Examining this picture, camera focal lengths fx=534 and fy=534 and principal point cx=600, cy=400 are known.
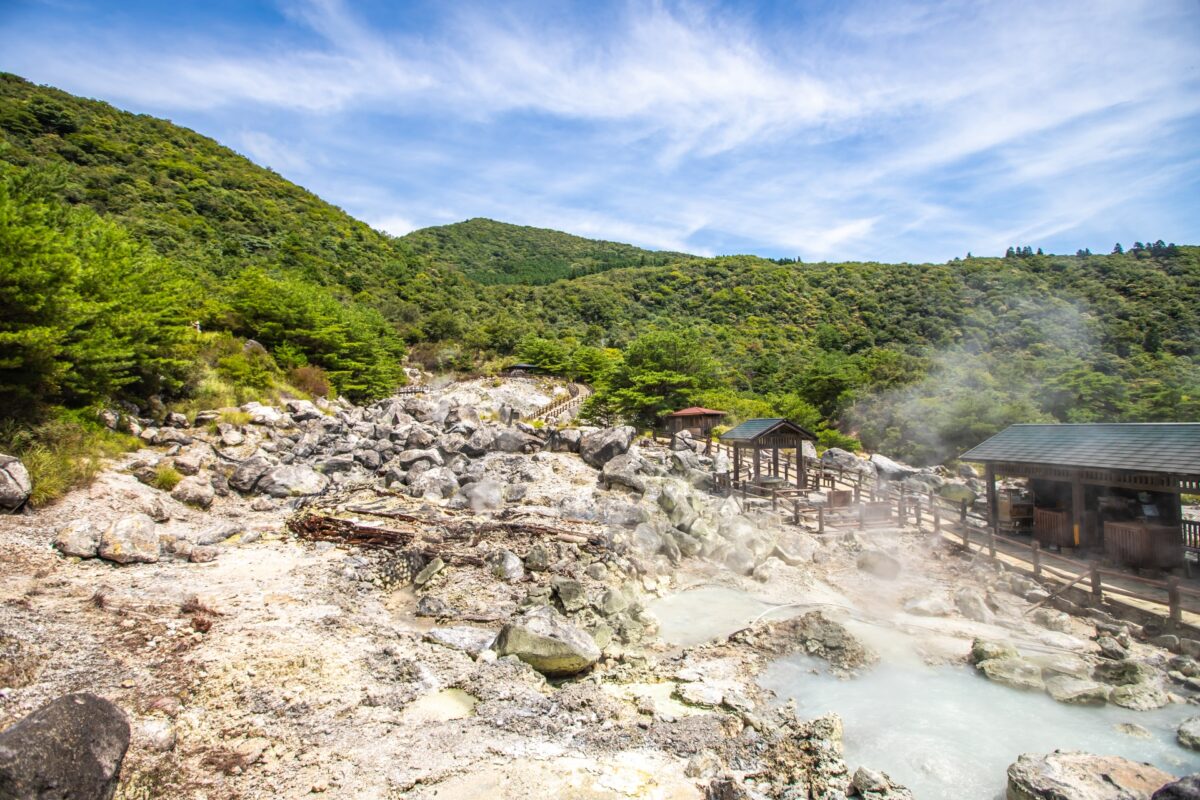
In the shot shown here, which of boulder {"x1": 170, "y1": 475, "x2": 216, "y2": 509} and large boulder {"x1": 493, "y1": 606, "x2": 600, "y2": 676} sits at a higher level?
boulder {"x1": 170, "y1": 475, "x2": 216, "y2": 509}

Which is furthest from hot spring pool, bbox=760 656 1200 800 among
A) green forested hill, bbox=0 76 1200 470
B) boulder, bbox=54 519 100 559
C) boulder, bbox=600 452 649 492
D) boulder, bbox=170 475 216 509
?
green forested hill, bbox=0 76 1200 470

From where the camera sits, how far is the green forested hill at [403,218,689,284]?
101 m

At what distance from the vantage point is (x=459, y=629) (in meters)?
8.23

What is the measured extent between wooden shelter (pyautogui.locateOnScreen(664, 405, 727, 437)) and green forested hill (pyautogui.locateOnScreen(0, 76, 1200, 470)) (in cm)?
133

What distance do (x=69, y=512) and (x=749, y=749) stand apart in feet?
40.6

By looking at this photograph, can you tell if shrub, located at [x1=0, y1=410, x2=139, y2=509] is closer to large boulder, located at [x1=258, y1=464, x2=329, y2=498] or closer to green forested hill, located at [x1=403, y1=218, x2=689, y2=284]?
large boulder, located at [x1=258, y1=464, x2=329, y2=498]

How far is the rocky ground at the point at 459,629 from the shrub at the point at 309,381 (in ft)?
33.4

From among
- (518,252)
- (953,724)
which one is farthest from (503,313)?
(518,252)

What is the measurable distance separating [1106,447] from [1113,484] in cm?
122

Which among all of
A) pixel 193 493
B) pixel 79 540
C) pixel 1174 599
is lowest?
pixel 1174 599

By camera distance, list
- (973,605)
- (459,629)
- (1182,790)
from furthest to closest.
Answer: (973,605) < (459,629) < (1182,790)

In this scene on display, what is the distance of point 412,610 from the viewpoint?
918 centimetres

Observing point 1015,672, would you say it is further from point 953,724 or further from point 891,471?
point 891,471

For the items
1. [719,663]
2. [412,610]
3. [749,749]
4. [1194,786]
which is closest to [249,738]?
[412,610]
